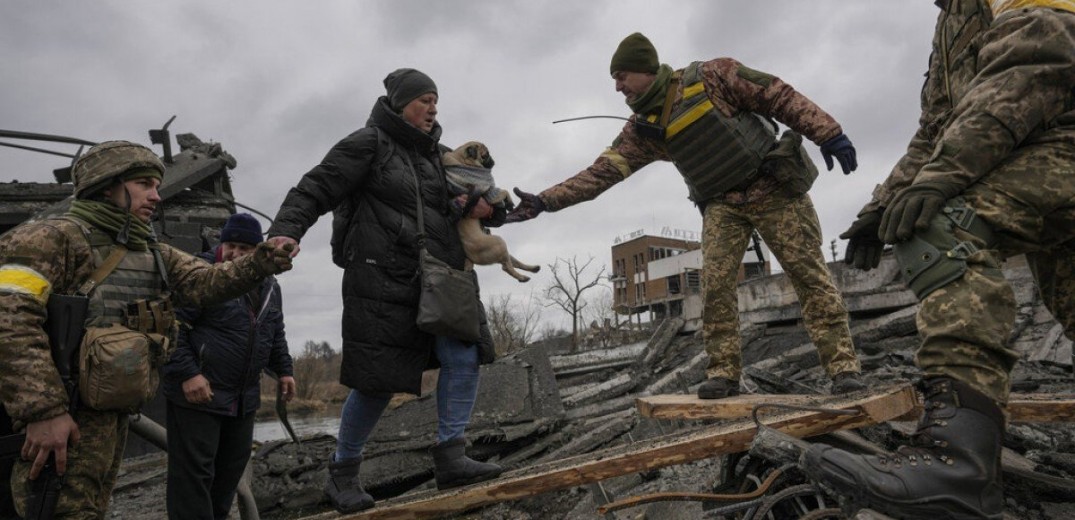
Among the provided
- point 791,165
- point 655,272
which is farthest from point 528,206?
point 655,272

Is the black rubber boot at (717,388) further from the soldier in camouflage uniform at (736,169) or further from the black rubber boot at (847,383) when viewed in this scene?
the black rubber boot at (847,383)

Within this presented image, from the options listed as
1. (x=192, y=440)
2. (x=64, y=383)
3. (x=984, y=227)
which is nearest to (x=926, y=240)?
(x=984, y=227)

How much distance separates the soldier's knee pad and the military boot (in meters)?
0.30

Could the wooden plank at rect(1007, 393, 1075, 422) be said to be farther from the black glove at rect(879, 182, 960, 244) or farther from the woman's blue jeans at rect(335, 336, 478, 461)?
the woman's blue jeans at rect(335, 336, 478, 461)

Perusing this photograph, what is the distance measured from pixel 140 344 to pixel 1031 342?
7.71 m

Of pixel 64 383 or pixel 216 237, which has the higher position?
pixel 216 237

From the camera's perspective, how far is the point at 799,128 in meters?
3.30

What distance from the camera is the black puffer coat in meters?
2.93

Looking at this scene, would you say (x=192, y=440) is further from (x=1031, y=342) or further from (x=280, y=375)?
(x=1031, y=342)

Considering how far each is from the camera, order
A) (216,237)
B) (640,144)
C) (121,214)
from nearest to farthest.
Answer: (121,214)
(640,144)
(216,237)

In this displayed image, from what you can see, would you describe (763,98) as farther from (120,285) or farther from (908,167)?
(120,285)

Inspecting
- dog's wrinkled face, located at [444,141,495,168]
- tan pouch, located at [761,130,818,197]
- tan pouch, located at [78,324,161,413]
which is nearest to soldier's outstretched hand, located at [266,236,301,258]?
tan pouch, located at [78,324,161,413]

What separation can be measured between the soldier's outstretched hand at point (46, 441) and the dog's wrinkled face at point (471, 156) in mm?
2113

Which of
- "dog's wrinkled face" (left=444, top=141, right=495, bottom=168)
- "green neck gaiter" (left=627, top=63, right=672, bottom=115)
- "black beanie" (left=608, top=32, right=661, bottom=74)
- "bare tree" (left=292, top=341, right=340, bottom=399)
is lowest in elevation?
"bare tree" (left=292, top=341, right=340, bottom=399)
